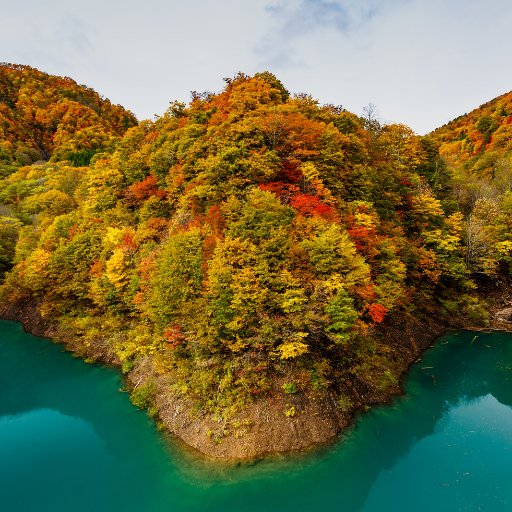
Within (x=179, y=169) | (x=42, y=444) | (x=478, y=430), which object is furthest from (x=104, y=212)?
(x=478, y=430)

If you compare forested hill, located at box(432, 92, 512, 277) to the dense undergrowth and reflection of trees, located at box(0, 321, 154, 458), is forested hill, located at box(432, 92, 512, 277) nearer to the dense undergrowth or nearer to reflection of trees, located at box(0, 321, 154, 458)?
the dense undergrowth

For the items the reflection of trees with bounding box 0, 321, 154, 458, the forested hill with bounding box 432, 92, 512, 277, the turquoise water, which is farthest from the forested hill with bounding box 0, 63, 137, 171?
the forested hill with bounding box 432, 92, 512, 277

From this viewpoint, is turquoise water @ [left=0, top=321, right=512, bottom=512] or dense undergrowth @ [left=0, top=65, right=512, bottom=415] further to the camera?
dense undergrowth @ [left=0, top=65, right=512, bottom=415]

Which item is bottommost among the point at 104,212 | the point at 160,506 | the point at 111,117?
the point at 160,506

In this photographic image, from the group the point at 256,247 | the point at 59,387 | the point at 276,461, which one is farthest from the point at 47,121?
the point at 276,461

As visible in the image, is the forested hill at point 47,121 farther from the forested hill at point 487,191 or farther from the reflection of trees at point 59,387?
the forested hill at point 487,191

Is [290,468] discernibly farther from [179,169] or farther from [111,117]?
[111,117]

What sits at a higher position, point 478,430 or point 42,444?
point 42,444
